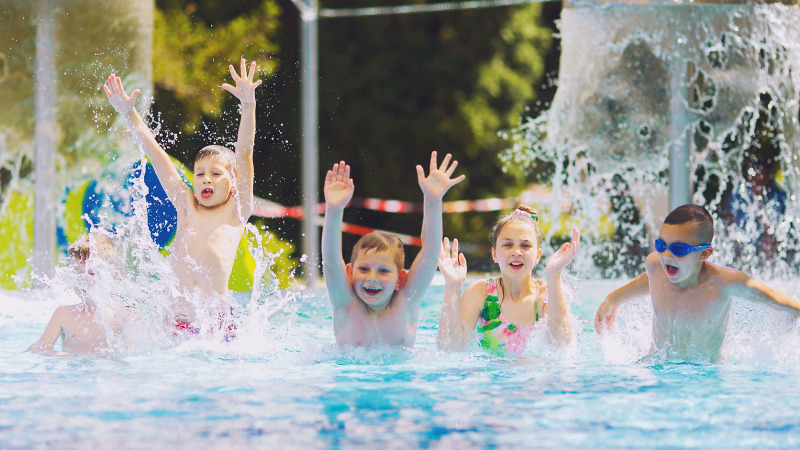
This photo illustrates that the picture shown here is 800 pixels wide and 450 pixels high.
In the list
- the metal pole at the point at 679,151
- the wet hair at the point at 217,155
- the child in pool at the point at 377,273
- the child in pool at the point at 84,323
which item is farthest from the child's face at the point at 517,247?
the metal pole at the point at 679,151

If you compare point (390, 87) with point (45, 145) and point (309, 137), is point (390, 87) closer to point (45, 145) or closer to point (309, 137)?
point (309, 137)

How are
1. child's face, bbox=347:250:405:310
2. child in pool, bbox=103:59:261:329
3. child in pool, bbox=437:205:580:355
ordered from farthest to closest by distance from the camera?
child in pool, bbox=103:59:261:329, child in pool, bbox=437:205:580:355, child's face, bbox=347:250:405:310

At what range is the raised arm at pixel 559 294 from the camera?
169 inches

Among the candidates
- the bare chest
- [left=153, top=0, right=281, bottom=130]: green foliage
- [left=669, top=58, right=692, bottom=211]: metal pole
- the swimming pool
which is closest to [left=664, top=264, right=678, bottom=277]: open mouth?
the swimming pool

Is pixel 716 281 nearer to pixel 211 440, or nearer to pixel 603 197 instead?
pixel 211 440

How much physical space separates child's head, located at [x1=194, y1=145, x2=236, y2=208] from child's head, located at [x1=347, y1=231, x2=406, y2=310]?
102cm

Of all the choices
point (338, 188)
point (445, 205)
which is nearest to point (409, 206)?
Result: point (445, 205)

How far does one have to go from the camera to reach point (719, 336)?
4527 mm

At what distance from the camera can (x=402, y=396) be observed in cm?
369

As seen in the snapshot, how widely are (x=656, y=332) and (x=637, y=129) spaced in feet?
14.0

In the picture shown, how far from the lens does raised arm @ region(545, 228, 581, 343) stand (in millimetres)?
4297

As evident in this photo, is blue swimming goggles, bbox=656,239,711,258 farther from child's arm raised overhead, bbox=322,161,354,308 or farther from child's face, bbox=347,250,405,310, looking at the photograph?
child's arm raised overhead, bbox=322,161,354,308

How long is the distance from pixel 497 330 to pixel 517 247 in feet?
1.34

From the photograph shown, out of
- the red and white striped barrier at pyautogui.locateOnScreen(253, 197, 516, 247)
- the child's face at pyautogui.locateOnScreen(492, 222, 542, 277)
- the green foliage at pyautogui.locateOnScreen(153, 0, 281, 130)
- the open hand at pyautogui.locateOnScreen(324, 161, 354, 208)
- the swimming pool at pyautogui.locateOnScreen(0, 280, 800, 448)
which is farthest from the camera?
the green foliage at pyautogui.locateOnScreen(153, 0, 281, 130)
